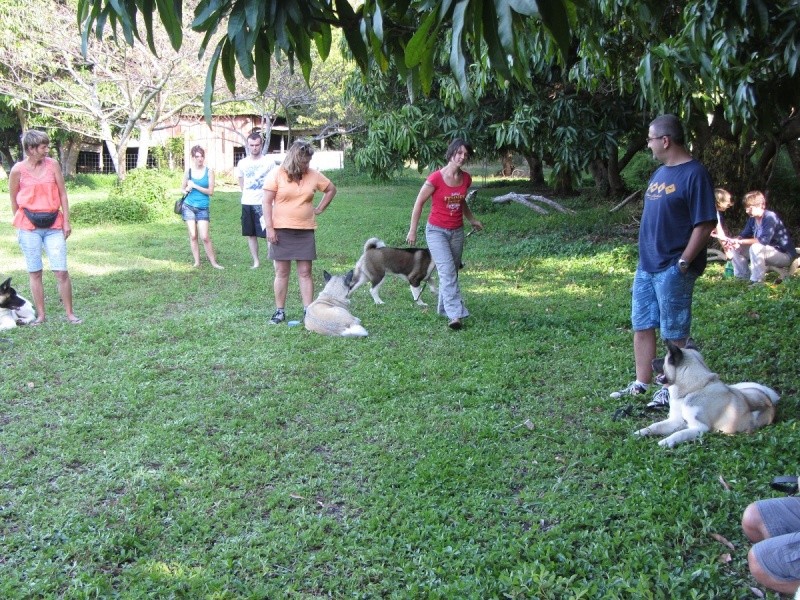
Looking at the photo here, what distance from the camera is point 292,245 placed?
7703 mm

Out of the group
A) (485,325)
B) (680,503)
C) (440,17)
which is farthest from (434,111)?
(440,17)

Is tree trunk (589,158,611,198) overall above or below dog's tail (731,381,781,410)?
above

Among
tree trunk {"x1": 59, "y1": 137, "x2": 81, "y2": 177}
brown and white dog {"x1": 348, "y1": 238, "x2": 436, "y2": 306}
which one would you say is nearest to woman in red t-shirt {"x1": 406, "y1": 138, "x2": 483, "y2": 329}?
brown and white dog {"x1": 348, "y1": 238, "x2": 436, "y2": 306}

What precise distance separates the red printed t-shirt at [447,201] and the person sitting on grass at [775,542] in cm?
464

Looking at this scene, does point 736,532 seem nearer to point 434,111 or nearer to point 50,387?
point 50,387

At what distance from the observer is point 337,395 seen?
581 centimetres

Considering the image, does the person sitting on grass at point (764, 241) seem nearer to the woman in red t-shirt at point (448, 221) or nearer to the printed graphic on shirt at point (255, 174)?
the woman in red t-shirt at point (448, 221)

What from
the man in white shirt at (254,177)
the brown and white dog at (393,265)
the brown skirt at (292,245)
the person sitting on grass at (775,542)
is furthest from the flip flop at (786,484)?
the man in white shirt at (254,177)

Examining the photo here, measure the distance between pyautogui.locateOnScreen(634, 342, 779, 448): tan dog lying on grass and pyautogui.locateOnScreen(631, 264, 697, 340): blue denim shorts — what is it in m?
0.31

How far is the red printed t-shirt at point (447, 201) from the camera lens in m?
7.44

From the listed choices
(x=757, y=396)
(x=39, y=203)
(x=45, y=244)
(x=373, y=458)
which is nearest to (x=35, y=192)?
(x=39, y=203)

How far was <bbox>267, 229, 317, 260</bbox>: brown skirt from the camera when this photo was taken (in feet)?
25.2

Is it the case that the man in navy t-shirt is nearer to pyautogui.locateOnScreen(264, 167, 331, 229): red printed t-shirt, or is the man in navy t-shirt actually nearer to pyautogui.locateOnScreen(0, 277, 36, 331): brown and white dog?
pyautogui.locateOnScreen(264, 167, 331, 229): red printed t-shirt

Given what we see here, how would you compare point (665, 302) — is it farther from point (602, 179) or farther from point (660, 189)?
point (602, 179)
